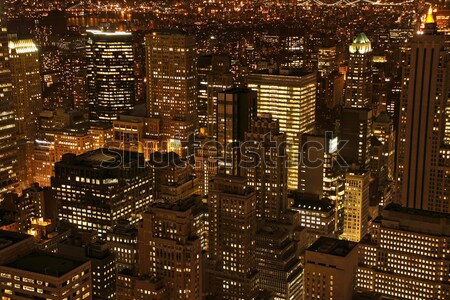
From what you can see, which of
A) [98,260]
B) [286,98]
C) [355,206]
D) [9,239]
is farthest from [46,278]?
[286,98]

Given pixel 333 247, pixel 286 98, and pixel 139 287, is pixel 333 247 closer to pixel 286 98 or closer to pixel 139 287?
pixel 139 287

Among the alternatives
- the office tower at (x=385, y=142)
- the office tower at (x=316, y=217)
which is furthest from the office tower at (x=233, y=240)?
the office tower at (x=385, y=142)

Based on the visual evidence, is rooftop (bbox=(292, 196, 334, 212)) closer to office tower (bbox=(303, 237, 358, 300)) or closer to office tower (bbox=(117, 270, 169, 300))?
office tower (bbox=(303, 237, 358, 300))

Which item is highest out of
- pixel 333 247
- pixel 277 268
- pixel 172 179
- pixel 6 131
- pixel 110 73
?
pixel 110 73

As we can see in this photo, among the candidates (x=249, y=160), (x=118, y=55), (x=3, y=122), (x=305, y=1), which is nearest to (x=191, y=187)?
(x=249, y=160)

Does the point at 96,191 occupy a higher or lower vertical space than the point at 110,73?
A: lower
